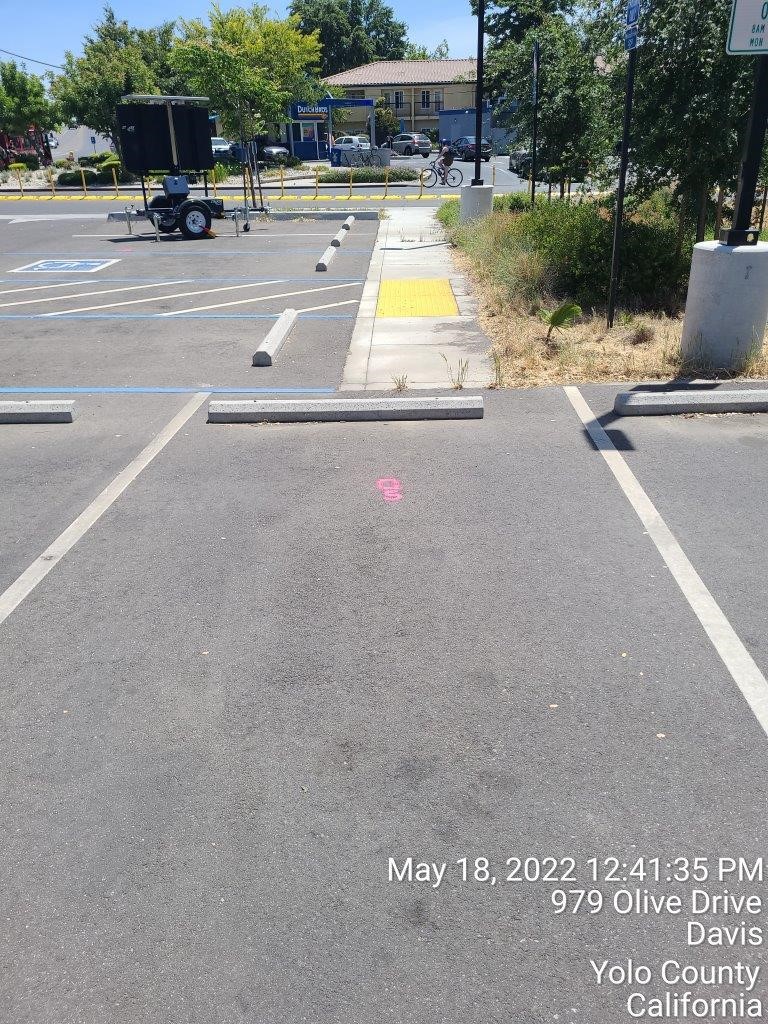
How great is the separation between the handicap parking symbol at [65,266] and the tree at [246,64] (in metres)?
9.56

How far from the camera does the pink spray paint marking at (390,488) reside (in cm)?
600

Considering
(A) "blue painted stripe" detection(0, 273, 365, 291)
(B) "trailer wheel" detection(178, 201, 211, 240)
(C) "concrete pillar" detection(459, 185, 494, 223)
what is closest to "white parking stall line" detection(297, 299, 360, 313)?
(A) "blue painted stripe" detection(0, 273, 365, 291)

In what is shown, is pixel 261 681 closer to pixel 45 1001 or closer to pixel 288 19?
pixel 45 1001

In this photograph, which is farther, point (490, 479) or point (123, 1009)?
point (490, 479)

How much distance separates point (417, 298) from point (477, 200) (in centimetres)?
727

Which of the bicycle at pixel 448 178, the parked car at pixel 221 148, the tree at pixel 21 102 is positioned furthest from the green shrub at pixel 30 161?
the bicycle at pixel 448 178

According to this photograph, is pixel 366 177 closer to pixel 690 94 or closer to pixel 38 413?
pixel 690 94

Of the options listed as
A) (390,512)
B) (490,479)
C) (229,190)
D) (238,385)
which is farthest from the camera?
(229,190)

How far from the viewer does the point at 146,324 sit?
38.8ft

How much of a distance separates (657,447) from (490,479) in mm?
1607

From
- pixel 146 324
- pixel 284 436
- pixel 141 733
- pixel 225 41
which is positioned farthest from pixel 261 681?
pixel 225 41

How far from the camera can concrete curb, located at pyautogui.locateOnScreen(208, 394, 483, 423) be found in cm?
755

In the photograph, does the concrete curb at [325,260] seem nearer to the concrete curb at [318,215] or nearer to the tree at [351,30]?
the concrete curb at [318,215]

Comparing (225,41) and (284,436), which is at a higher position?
(225,41)
